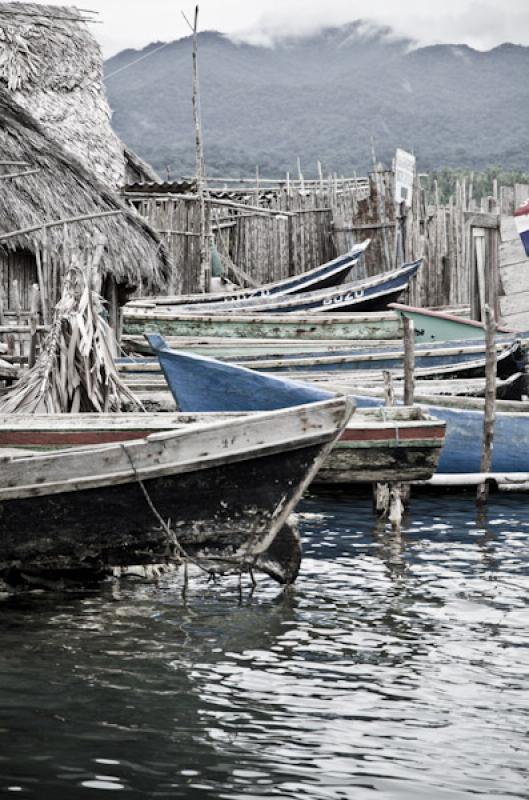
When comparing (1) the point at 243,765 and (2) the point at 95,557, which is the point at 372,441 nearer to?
(2) the point at 95,557

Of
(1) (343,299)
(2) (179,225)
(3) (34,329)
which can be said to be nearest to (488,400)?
(3) (34,329)

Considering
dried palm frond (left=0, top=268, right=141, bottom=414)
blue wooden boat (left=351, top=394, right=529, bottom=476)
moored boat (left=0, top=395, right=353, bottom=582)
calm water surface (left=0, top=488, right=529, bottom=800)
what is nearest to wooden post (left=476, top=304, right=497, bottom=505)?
blue wooden boat (left=351, top=394, right=529, bottom=476)

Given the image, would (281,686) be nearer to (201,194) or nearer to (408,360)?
(408,360)

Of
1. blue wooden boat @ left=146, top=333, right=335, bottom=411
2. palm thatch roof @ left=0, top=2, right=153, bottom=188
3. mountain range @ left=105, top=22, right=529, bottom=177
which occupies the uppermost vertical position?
mountain range @ left=105, top=22, right=529, bottom=177

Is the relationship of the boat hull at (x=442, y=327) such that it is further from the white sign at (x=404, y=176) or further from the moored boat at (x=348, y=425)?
the moored boat at (x=348, y=425)

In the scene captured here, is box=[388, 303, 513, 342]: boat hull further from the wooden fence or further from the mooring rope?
the mooring rope

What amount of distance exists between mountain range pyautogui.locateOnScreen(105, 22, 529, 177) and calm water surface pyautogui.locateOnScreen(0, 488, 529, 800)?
3136 inches

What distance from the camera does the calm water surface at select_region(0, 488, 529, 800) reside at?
5.93 meters

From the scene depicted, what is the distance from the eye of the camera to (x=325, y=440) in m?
8.64

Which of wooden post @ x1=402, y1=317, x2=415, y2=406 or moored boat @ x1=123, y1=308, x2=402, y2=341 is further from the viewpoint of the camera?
moored boat @ x1=123, y1=308, x2=402, y2=341

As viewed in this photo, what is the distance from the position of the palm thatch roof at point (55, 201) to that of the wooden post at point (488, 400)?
6.34 m

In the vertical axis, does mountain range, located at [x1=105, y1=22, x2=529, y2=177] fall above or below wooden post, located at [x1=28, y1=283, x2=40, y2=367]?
above

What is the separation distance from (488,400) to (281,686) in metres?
6.27

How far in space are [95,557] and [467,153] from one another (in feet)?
332
